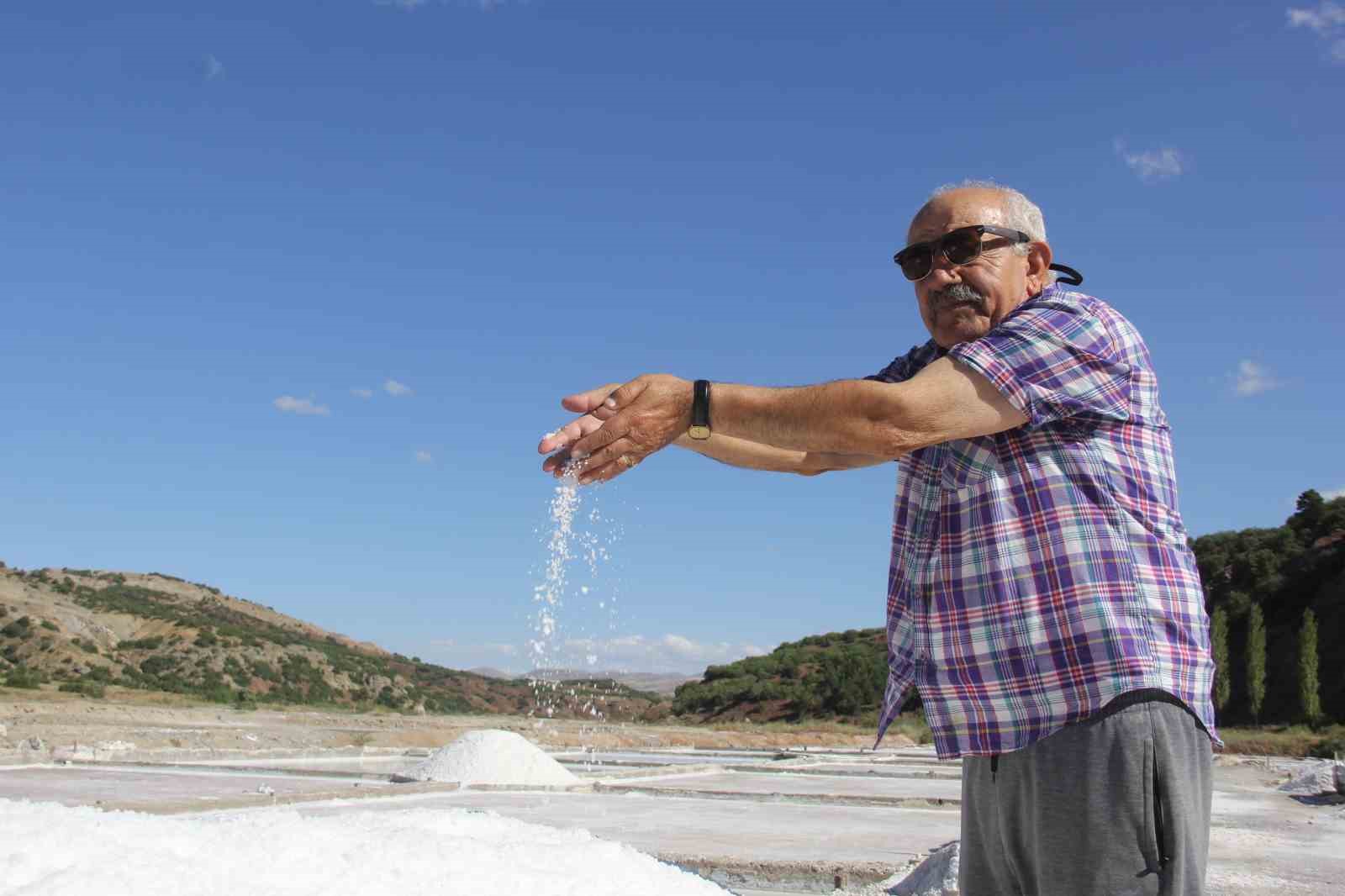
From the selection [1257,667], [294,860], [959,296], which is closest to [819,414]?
[959,296]

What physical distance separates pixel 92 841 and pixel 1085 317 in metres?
2.42

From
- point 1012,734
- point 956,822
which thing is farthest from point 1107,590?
point 956,822

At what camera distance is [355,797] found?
776 centimetres

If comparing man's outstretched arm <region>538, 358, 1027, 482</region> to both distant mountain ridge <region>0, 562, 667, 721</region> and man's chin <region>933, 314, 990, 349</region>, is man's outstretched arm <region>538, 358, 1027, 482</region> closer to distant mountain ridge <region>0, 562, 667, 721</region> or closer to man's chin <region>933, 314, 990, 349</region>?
man's chin <region>933, 314, 990, 349</region>

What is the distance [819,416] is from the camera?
1420 mm

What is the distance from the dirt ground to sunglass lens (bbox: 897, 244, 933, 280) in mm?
12501

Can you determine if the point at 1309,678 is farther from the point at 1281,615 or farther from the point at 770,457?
the point at 770,457

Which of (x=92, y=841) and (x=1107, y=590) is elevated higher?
(x=1107, y=590)

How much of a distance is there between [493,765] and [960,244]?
9.50 m

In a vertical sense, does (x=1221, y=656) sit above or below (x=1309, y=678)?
above

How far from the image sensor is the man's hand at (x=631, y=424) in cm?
149

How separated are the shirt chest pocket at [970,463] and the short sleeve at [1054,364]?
0.24ft

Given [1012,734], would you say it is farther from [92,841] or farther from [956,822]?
[956,822]

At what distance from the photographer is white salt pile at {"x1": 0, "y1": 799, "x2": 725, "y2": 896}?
2.25 m
